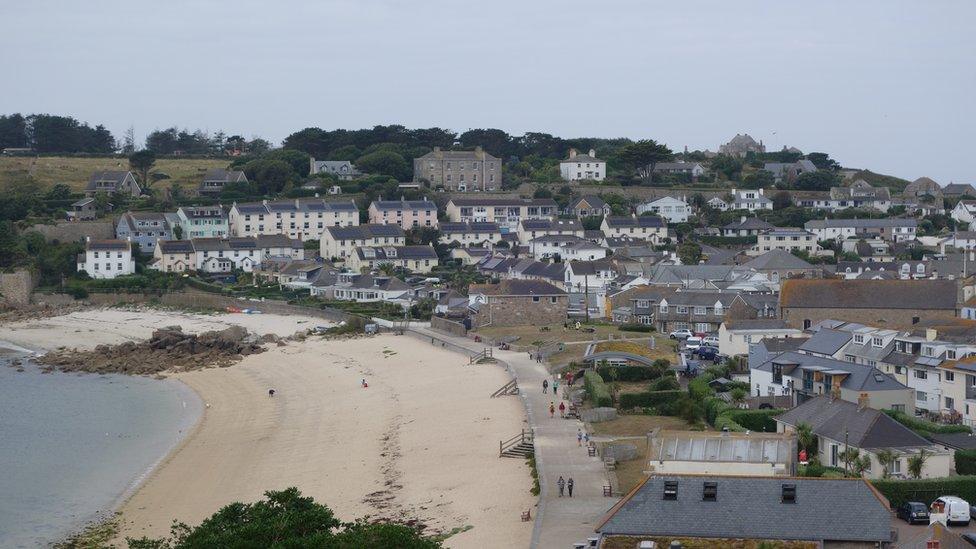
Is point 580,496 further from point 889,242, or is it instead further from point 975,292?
point 889,242

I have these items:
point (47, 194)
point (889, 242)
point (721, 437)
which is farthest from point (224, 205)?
point (721, 437)

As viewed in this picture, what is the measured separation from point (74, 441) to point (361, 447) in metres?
8.92

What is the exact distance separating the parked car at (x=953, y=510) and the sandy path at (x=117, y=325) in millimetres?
35332

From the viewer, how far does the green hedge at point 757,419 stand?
2522 cm

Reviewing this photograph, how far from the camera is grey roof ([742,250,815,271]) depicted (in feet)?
184

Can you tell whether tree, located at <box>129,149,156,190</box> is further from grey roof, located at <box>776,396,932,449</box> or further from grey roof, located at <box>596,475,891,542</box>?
grey roof, located at <box>596,475,891,542</box>

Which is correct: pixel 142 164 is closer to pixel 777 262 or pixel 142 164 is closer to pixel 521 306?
pixel 521 306

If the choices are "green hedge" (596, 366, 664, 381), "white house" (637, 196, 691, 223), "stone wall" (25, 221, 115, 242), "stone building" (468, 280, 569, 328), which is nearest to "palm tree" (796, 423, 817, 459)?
"green hedge" (596, 366, 664, 381)

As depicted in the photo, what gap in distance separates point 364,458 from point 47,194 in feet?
188

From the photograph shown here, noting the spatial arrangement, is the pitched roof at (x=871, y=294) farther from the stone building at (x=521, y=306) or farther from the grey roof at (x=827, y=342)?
the stone building at (x=521, y=306)

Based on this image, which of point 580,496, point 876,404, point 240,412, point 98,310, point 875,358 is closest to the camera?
point 580,496

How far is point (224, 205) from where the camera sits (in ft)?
243

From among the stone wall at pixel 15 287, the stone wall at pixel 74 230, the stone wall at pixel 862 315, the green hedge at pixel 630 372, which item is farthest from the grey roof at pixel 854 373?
the stone wall at pixel 74 230

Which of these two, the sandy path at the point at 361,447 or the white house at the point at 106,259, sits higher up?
the white house at the point at 106,259
